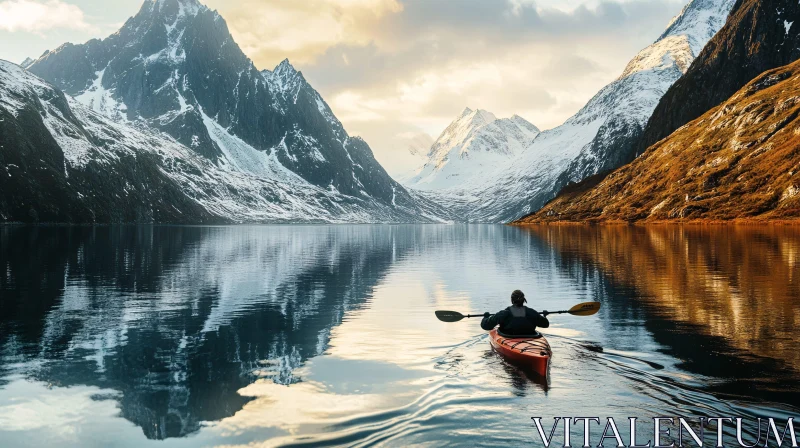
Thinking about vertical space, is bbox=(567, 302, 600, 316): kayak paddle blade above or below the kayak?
above

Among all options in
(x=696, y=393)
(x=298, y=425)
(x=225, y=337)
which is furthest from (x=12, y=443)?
(x=696, y=393)

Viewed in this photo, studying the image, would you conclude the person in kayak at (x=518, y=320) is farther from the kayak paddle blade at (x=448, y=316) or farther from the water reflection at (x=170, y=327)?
the water reflection at (x=170, y=327)

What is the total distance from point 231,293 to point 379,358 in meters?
26.6

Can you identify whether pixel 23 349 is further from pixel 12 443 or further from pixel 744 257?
pixel 744 257

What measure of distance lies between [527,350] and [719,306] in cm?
2156

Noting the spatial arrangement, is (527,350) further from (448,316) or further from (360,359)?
(448,316)

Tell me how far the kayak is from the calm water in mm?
730

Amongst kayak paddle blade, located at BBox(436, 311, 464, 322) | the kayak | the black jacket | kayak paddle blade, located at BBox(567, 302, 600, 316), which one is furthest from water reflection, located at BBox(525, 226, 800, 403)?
kayak paddle blade, located at BBox(436, 311, 464, 322)

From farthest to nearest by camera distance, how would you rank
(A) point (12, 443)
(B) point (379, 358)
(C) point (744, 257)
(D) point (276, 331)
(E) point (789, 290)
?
(C) point (744, 257) < (E) point (789, 290) < (D) point (276, 331) < (B) point (379, 358) < (A) point (12, 443)

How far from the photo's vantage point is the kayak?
79.6ft

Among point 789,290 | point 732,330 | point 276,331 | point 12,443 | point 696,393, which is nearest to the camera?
point 12,443

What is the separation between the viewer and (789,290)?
45.5 metres

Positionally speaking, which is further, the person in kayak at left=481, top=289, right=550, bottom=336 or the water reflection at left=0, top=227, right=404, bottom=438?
the person in kayak at left=481, top=289, right=550, bottom=336

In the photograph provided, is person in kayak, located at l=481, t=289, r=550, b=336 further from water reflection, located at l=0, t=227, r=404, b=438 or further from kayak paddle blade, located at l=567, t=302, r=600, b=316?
water reflection, located at l=0, t=227, r=404, b=438
